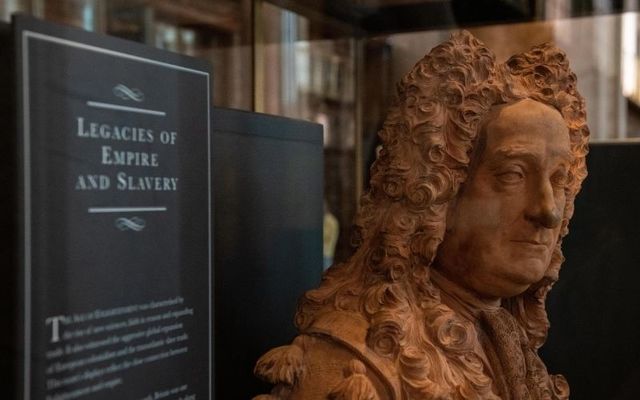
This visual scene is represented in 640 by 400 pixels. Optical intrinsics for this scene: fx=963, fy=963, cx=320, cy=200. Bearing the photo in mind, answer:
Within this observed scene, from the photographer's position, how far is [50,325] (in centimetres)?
111

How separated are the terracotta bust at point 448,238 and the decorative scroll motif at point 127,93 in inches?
18.9

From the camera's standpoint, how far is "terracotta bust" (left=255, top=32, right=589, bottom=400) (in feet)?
4.89

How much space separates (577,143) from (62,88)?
0.97m

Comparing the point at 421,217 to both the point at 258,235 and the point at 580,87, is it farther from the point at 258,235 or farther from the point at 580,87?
the point at 580,87

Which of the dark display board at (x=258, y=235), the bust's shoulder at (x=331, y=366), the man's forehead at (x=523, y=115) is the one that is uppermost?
the man's forehead at (x=523, y=115)

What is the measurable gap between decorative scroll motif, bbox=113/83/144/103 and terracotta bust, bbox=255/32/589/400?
18.9 inches

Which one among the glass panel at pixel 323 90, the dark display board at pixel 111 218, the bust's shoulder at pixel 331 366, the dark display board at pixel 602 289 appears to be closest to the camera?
the dark display board at pixel 111 218

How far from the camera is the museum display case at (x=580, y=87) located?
2.34 meters

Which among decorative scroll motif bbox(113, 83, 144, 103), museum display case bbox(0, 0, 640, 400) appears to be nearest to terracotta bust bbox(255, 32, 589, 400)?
decorative scroll motif bbox(113, 83, 144, 103)

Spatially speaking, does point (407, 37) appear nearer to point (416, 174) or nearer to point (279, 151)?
point (279, 151)

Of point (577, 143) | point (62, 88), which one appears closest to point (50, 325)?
point (62, 88)

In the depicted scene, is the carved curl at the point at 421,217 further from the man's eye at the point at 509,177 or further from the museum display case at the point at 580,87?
the museum display case at the point at 580,87

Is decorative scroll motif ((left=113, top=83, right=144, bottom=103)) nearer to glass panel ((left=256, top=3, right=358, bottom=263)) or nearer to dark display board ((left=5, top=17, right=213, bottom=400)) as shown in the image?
dark display board ((left=5, top=17, right=213, bottom=400))

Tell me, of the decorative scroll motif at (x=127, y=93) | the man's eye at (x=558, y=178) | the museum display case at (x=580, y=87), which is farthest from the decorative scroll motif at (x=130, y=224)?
the museum display case at (x=580, y=87)
